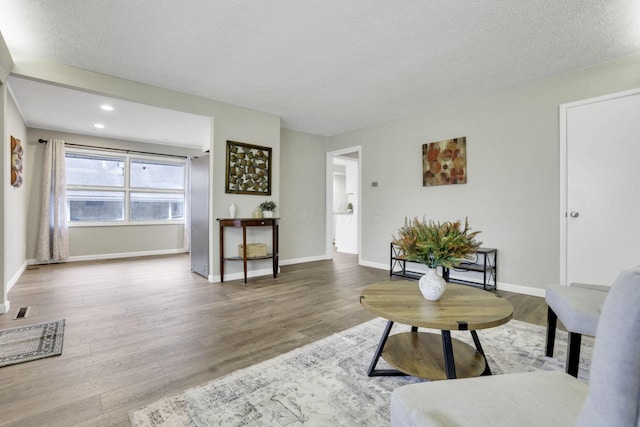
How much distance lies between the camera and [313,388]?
1.66 m

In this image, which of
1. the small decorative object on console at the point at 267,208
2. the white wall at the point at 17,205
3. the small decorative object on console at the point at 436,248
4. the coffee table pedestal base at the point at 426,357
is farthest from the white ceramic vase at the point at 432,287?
the white wall at the point at 17,205

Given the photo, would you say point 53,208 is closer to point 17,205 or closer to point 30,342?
point 17,205

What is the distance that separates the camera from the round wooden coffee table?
1485mm

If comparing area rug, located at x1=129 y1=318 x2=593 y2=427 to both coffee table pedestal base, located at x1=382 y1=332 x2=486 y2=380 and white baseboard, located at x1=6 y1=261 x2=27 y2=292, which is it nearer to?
coffee table pedestal base, located at x1=382 y1=332 x2=486 y2=380

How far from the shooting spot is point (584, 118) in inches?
122

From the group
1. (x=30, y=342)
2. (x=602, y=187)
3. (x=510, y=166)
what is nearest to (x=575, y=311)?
(x=602, y=187)

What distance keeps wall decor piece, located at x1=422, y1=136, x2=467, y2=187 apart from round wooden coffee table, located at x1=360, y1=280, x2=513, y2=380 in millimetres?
2457

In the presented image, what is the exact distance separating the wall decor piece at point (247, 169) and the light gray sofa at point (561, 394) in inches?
150

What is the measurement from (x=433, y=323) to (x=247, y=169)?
3571 millimetres

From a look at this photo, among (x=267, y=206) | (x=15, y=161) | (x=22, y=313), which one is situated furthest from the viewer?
(x=267, y=206)

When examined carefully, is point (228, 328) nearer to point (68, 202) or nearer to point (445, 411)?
point (445, 411)

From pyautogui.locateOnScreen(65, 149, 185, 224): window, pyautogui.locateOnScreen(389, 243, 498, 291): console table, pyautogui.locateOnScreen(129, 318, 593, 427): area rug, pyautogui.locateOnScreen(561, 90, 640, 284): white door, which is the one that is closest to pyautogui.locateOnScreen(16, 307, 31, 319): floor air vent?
pyautogui.locateOnScreen(129, 318, 593, 427): area rug

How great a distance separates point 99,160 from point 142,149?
817mm

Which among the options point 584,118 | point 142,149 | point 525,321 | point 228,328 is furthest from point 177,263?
point 584,118
